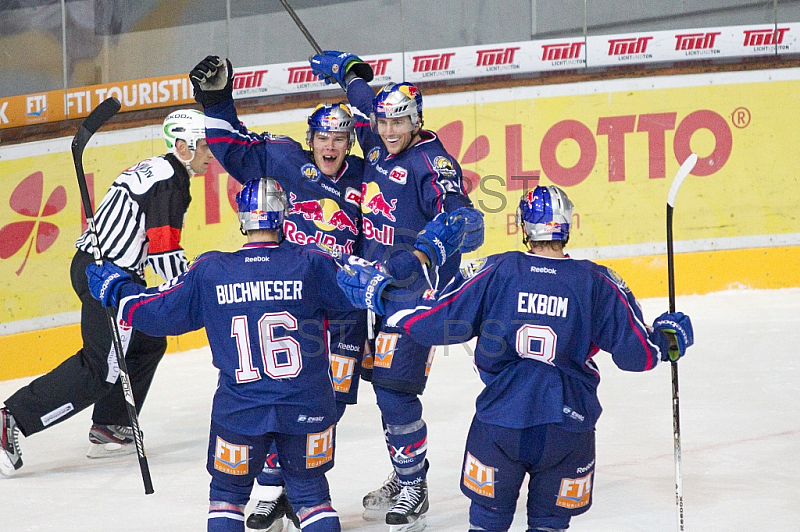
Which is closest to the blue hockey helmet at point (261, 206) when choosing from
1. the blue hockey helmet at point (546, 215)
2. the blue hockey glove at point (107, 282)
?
the blue hockey glove at point (107, 282)

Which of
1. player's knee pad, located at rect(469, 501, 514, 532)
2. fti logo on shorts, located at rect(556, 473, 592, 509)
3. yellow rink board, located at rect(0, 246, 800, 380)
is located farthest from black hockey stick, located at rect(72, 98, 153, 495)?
yellow rink board, located at rect(0, 246, 800, 380)

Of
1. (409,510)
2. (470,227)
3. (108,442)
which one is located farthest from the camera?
(108,442)

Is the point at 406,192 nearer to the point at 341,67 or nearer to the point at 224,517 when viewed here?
the point at 341,67

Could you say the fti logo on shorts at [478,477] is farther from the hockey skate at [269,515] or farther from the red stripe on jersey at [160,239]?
the red stripe on jersey at [160,239]

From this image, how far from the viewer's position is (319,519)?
302 cm

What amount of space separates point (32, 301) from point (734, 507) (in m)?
4.16

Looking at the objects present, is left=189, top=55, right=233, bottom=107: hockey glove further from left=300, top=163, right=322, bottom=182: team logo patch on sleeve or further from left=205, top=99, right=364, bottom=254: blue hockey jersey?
left=300, top=163, right=322, bottom=182: team logo patch on sleeve

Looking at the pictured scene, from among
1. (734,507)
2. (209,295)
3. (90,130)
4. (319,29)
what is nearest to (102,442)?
(90,130)

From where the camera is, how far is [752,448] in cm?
441

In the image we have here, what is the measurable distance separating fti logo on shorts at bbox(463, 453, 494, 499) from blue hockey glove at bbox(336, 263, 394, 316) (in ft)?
1.67

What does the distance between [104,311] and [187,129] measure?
3.05ft

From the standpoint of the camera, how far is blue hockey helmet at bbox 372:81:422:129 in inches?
148

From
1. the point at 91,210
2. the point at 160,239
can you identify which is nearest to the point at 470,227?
the point at 91,210

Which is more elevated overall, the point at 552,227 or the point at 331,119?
the point at 331,119
